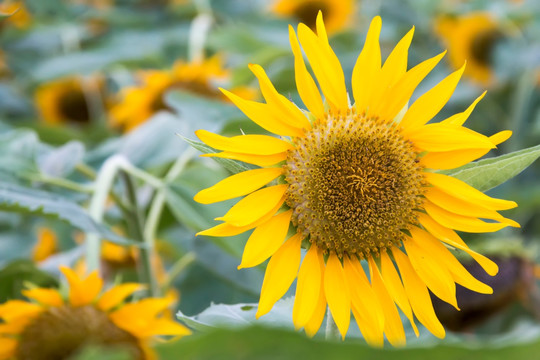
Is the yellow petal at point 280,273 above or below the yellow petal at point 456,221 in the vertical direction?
below

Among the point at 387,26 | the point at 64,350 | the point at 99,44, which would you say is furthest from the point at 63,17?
the point at 64,350

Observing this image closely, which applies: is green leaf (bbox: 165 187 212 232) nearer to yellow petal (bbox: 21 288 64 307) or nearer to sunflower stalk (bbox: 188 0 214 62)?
yellow petal (bbox: 21 288 64 307)

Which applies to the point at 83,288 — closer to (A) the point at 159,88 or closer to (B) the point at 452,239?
(B) the point at 452,239

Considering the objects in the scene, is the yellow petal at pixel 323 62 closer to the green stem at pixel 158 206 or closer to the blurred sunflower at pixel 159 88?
the green stem at pixel 158 206

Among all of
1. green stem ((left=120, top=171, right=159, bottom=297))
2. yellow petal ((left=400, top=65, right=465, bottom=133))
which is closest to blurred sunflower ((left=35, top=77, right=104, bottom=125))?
green stem ((left=120, top=171, right=159, bottom=297))

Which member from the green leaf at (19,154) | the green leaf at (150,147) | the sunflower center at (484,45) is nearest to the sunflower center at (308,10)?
the sunflower center at (484,45)

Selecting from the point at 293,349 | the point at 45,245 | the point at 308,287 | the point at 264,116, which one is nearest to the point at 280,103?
the point at 264,116

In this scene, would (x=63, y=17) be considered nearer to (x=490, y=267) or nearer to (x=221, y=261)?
(x=221, y=261)
